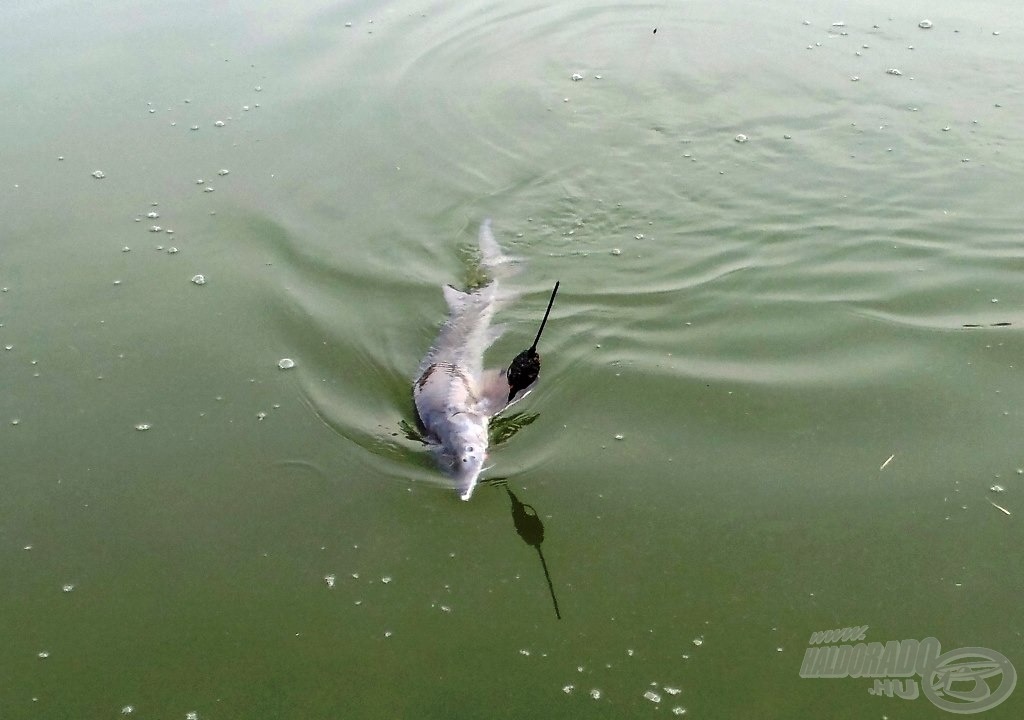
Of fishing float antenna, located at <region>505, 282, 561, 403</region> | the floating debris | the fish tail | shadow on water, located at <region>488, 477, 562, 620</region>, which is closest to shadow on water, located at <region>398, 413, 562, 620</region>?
shadow on water, located at <region>488, 477, 562, 620</region>

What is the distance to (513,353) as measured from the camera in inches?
203

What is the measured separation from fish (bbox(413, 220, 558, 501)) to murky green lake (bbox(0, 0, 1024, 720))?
114 mm

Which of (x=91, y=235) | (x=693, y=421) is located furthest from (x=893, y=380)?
(x=91, y=235)

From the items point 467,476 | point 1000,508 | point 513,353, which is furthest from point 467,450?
point 1000,508

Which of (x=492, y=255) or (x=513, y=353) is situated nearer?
(x=513, y=353)

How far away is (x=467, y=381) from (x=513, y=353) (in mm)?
487

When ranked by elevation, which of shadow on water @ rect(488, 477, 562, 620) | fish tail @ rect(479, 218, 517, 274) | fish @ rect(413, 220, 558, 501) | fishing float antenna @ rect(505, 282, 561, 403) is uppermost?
fishing float antenna @ rect(505, 282, 561, 403)

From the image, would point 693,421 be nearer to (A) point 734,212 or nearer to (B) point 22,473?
(A) point 734,212

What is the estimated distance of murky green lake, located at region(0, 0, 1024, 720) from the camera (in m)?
3.56

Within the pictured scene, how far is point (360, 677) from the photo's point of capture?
3.46 m

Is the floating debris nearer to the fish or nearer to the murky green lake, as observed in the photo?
the murky green lake

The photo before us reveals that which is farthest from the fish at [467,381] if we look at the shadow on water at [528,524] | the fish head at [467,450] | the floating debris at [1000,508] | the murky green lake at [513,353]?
the floating debris at [1000,508]

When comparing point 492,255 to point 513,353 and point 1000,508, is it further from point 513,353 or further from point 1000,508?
point 1000,508

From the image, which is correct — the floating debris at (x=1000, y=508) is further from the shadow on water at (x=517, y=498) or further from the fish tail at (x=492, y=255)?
the fish tail at (x=492, y=255)
